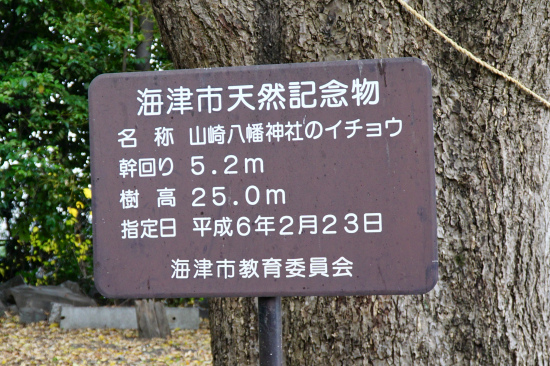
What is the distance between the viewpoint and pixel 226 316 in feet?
7.97

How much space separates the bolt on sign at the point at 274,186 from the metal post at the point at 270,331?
0.10m

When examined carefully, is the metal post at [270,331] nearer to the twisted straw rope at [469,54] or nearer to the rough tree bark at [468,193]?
the rough tree bark at [468,193]

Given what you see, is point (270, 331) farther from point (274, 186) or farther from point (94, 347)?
point (94, 347)

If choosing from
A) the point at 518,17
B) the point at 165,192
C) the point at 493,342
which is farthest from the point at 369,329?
the point at 518,17

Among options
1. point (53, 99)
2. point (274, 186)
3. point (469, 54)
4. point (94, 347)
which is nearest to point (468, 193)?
point (469, 54)

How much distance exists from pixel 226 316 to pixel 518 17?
173 centimetres

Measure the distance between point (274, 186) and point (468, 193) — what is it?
2.93 feet

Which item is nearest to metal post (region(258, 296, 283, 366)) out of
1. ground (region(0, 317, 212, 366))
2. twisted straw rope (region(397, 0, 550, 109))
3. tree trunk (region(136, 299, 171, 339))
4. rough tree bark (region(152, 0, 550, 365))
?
rough tree bark (region(152, 0, 550, 365))

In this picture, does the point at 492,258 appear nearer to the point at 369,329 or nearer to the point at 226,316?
the point at 369,329

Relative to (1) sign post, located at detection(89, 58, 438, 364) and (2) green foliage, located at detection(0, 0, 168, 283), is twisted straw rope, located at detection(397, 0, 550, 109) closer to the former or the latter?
(1) sign post, located at detection(89, 58, 438, 364)

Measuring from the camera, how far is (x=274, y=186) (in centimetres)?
171

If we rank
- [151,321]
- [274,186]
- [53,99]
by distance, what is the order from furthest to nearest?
[53,99]
[151,321]
[274,186]

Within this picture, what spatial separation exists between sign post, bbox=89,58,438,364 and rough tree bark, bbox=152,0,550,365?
0.53 metres

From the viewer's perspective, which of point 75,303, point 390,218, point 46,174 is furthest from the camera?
point 75,303
